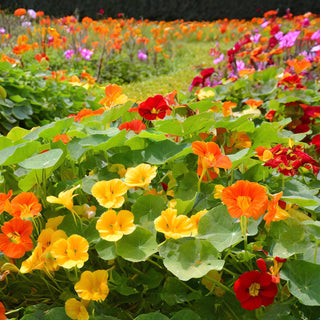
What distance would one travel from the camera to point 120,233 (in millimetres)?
824

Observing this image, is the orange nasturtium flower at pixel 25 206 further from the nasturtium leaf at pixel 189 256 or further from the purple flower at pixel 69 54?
the purple flower at pixel 69 54

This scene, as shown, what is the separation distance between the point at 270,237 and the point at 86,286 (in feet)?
1.54

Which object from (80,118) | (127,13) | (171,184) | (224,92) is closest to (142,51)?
(224,92)

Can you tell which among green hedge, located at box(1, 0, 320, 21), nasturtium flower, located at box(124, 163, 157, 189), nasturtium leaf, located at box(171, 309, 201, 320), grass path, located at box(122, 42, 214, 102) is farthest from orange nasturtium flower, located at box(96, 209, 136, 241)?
green hedge, located at box(1, 0, 320, 21)

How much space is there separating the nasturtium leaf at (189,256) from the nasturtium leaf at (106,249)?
12 centimetres

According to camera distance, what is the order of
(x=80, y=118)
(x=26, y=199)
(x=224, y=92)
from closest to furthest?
(x=26, y=199) → (x=80, y=118) → (x=224, y=92)

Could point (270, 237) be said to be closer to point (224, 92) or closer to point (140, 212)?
point (140, 212)

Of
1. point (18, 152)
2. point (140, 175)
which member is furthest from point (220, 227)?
point (18, 152)

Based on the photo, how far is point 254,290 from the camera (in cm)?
79

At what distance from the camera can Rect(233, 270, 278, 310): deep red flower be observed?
78 centimetres

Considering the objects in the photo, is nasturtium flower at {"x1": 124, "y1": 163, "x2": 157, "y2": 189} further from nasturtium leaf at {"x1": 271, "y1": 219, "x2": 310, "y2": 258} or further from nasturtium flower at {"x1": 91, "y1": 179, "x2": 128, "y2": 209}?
nasturtium leaf at {"x1": 271, "y1": 219, "x2": 310, "y2": 258}

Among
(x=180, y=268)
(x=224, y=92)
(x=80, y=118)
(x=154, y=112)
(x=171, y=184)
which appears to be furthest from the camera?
(x=224, y=92)

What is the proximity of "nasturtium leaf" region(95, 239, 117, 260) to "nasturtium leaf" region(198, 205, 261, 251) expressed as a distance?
8.3 inches

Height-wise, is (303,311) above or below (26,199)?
below
